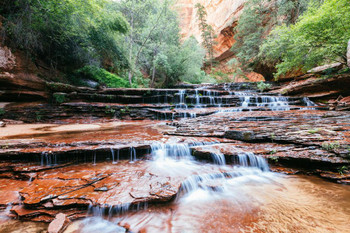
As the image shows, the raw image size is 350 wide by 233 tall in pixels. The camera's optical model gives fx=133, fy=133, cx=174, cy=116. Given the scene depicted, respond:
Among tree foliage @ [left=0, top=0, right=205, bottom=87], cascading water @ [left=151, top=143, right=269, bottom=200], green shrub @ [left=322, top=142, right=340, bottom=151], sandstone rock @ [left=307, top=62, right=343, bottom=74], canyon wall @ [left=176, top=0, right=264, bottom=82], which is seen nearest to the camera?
cascading water @ [left=151, top=143, right=269, bottom=200]

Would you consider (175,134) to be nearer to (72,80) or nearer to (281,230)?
(281,230)

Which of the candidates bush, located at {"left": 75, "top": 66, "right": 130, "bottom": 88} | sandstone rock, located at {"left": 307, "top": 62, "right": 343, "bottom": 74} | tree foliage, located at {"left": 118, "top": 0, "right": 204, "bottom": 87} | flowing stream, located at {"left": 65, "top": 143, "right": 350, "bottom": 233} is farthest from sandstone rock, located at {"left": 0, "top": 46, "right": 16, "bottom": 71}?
sandstone rock, located at {"left": 307, "top": 62, "right": 343, "bottom": 74}

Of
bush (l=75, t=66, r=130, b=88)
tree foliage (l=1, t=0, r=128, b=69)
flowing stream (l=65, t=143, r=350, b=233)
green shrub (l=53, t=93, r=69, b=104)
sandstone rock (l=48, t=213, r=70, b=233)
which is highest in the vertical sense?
tree foliage (l=1, t=0, r=128, b=69)

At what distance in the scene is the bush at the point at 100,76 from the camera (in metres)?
10.4

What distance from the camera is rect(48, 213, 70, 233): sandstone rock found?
153 centimetres

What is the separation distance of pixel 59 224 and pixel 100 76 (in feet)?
42.3

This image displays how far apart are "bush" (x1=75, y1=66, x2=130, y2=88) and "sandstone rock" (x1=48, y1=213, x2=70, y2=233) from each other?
10903 mm

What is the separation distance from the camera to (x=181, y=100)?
10.6 metres

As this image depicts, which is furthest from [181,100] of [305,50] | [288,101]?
[305,50]

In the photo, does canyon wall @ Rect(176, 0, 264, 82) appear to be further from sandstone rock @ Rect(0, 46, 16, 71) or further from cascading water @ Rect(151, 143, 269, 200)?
cascading water @ Rect(151, 143, 269, 200)

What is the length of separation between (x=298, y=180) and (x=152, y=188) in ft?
9.59

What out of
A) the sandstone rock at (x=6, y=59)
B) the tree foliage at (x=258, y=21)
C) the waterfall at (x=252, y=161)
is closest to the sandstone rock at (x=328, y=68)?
the tree foliage at (x=258, y=21)

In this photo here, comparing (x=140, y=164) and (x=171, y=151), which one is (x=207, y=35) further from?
(x=140, y=164)

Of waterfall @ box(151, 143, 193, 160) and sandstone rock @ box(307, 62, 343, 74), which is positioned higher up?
sandstone rock @ box(307, 62, 343, 74)
